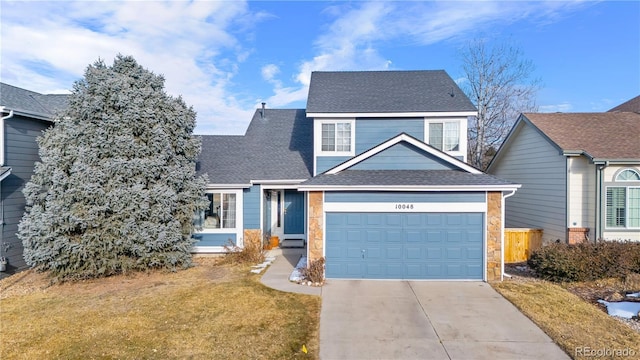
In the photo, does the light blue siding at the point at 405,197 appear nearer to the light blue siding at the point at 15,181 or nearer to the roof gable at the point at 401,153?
the roof gable at the point at 401,153

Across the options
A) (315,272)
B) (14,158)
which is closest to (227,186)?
(315,272)

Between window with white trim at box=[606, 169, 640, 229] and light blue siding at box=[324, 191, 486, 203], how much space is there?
5264mm

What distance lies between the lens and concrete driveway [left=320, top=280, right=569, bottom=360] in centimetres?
552

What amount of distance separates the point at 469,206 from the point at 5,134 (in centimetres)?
1398

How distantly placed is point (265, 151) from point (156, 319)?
8.85 metres

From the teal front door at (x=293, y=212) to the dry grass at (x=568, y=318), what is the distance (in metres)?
8.07

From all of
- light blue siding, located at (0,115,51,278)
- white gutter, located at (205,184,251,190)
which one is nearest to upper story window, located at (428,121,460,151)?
white gutter, located at (205,184,251,190)

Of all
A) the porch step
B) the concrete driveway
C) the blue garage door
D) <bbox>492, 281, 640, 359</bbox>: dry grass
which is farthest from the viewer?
the porch step

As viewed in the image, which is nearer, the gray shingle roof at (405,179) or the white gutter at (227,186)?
the gray shingle roof at (405,179)

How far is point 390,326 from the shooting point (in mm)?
6457

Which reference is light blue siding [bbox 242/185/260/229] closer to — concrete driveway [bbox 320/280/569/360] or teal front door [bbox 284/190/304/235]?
teal front door [bbox 284/190/304/235]

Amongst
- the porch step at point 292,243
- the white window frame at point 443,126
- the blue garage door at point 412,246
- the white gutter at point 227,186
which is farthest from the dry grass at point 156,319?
the white window frame at point 443,126

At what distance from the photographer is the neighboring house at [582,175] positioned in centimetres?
1072

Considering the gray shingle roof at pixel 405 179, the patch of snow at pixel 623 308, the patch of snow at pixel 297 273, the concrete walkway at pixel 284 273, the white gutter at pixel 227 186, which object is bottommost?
the patch of snow at pixel 623 308
